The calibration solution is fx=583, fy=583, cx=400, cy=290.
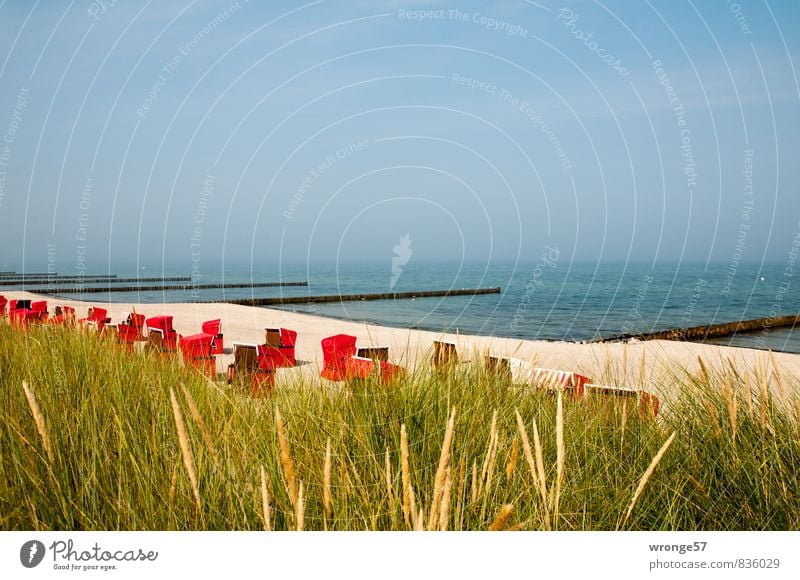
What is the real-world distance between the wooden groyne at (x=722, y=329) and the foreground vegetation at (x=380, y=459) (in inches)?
835

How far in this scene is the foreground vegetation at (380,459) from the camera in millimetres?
2102

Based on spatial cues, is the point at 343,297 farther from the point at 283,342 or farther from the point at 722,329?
the point at 283,342

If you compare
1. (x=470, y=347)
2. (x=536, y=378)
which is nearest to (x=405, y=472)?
(x=536, y=378)

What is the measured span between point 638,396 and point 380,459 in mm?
1741

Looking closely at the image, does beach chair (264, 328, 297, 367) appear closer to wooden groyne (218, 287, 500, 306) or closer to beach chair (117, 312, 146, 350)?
beach chair (117, 312, 146, 350)

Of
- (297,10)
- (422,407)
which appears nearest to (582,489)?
(422,407)

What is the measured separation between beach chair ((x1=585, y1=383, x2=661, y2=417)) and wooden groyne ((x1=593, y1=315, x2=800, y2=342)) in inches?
788

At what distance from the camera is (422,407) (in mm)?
3113

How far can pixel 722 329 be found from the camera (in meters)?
29.8

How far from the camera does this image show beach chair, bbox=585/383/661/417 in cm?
346

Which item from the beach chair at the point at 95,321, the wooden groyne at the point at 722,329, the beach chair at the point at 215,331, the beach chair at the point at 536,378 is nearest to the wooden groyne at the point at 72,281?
the beach chair at the point at 95,321

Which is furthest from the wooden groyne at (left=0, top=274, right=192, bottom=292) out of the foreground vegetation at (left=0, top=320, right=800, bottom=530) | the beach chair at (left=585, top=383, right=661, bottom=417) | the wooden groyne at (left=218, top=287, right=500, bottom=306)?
the beach chair at (left=585, top=383, right=661, bottom=417)
